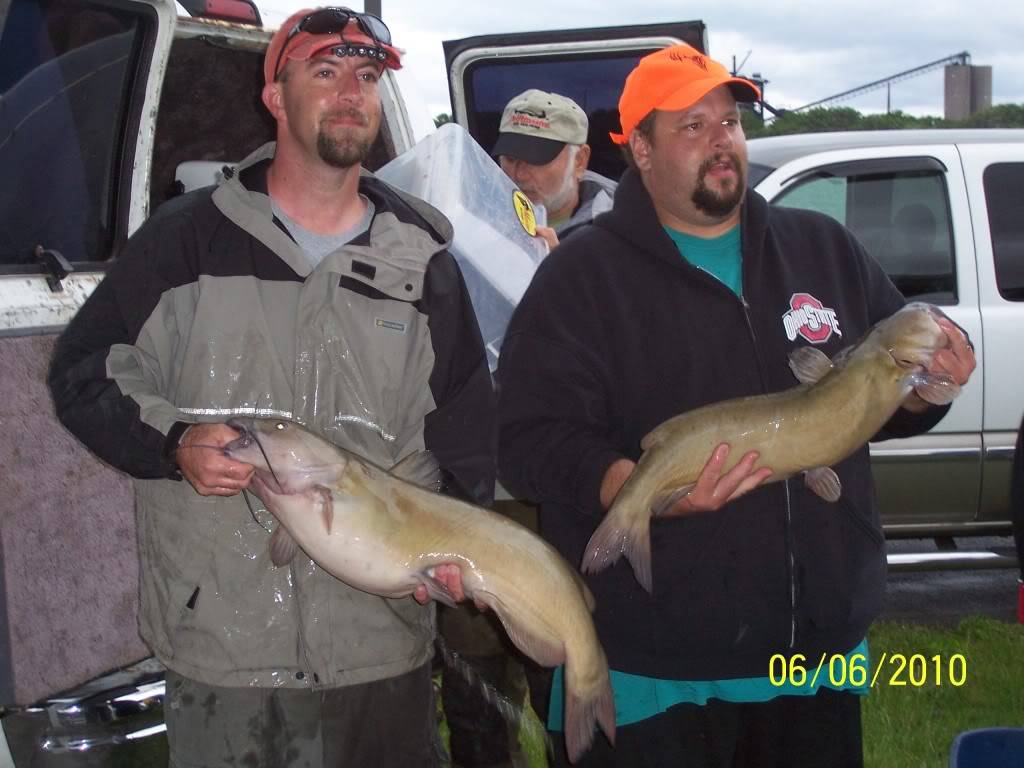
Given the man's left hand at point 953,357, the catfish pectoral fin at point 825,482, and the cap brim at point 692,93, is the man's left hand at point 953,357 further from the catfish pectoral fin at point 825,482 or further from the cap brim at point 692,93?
the cap brim at point 692,93

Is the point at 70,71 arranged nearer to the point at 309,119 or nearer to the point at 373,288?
the point at 309,119

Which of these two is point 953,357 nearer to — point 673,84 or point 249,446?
point 673,84

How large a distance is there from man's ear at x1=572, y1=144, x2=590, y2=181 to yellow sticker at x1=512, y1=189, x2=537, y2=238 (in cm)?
94

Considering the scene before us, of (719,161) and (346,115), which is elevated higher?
(346,115)

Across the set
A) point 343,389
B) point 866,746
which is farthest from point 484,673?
point 343,389

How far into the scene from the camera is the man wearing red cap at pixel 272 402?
2836 millimetres

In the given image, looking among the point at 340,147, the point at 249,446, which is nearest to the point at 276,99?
the point at 340,147

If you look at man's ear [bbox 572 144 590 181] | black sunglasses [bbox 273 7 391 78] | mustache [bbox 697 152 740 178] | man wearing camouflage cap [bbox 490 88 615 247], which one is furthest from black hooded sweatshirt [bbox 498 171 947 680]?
man's ear [bbox 572 144 590 181]

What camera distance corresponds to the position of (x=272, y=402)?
2.87m

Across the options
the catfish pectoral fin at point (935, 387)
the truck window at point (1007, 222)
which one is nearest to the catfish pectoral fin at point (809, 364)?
the catfish pectoral fin at point (935, 387)

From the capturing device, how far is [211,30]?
164 inches

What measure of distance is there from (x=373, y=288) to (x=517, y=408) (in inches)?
20.5

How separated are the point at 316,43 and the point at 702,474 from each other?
144 cm

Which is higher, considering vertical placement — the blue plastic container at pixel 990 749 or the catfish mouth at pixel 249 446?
the catfish mouth at pixel 249 446
